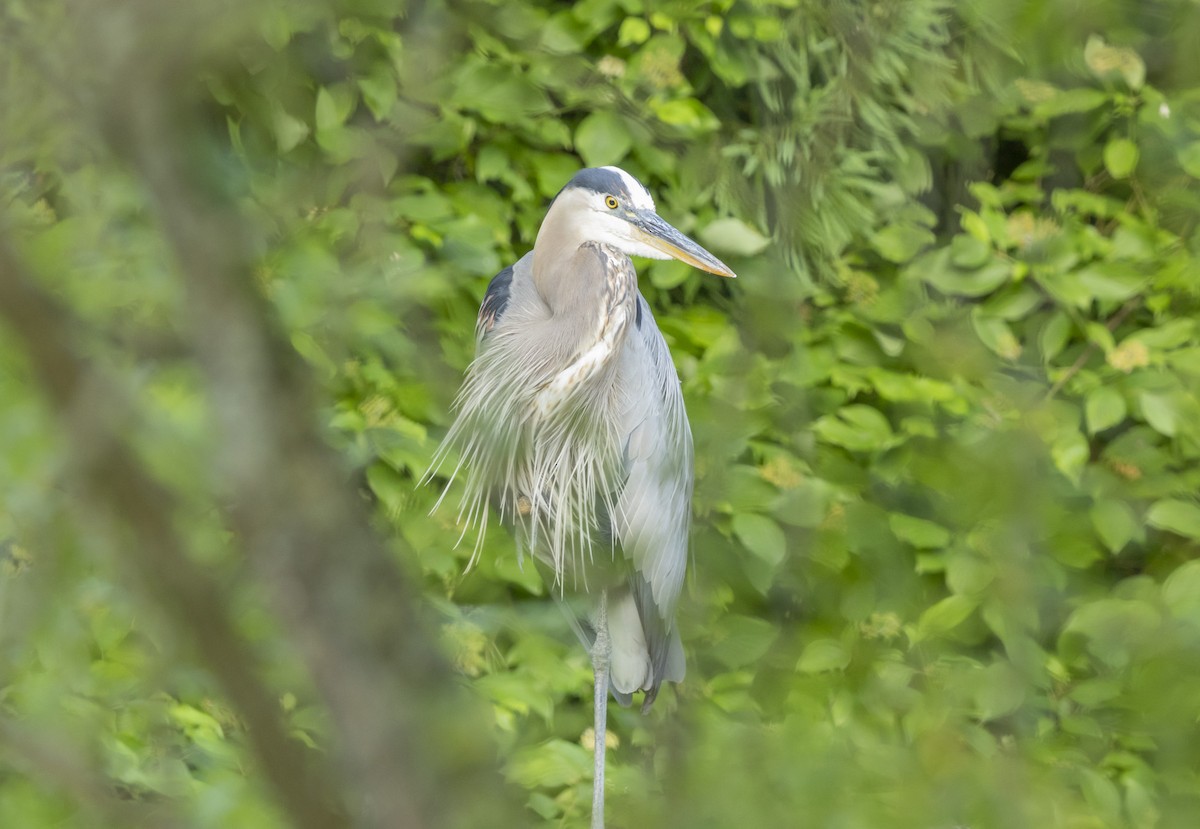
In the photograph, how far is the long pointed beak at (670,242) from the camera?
1760 millimetres

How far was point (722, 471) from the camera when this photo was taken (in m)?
1.06

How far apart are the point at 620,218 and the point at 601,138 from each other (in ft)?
2.02

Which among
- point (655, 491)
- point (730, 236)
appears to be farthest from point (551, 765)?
point (730, 236)

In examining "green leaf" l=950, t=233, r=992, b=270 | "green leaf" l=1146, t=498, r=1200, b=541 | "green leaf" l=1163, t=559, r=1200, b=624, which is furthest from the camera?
"green leaf" l=950, t=233, r=992, b=270

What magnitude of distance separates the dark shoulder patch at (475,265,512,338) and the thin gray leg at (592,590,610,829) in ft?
1.58

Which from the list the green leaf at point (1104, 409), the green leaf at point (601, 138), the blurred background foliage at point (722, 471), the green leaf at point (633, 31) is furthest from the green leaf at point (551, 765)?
the green leaf at point (633, 31)

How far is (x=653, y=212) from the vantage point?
6.02ft

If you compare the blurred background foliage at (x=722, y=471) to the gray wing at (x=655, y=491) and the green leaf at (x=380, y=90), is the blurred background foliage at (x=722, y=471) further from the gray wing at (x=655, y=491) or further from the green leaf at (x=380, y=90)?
the gray wing at (x=655, y=491)

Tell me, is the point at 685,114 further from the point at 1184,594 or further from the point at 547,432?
the point at 1184,594

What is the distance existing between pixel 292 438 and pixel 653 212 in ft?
4.30

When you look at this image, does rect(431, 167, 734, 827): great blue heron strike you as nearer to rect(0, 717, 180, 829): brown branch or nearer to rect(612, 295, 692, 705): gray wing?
rect(612, 295, 692, 705): gray wing

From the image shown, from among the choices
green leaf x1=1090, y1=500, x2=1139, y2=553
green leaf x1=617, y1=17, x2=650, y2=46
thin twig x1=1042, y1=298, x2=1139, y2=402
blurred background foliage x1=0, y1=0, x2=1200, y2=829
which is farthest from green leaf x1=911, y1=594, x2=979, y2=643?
green leaf x1=617, y1=17, x2=650, y2=46

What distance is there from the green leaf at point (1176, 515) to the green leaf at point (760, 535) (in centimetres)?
40

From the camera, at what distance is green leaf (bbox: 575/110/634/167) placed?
93.8 inches
